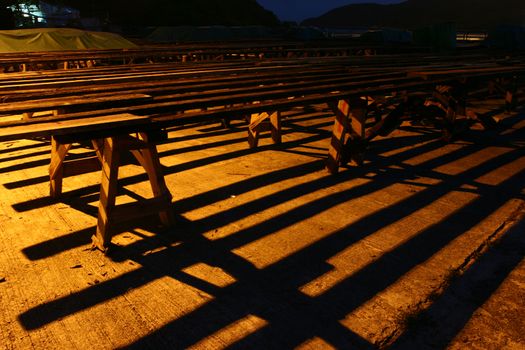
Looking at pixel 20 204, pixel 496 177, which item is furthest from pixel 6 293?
pixel 496 177

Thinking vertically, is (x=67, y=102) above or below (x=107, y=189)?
above

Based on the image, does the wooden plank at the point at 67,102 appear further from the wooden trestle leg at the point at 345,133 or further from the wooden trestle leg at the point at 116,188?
the wooden trestle leg at the point at 345,133

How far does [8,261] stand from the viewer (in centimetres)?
387

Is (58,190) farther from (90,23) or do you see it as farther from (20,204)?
(90,23)

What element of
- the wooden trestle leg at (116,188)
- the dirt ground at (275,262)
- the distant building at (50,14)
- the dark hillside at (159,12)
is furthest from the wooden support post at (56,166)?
the dark hillside at (159,12)

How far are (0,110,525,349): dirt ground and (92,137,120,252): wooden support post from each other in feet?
0.56

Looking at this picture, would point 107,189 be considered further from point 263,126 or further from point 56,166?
point 263,126

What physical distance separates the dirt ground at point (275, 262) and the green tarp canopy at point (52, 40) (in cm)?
1089

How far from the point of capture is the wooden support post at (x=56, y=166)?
5148 millimetres

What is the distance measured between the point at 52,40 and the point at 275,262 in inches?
636

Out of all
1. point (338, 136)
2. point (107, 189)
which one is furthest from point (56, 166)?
point (338, 136)

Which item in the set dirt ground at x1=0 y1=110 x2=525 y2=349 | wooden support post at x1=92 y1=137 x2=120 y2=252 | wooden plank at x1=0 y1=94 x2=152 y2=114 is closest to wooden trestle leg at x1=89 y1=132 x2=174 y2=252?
wooden support post at x1=92 y1=137 x2=120 y2=252

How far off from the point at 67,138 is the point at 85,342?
1.57 meters

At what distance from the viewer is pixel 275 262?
3.90m
